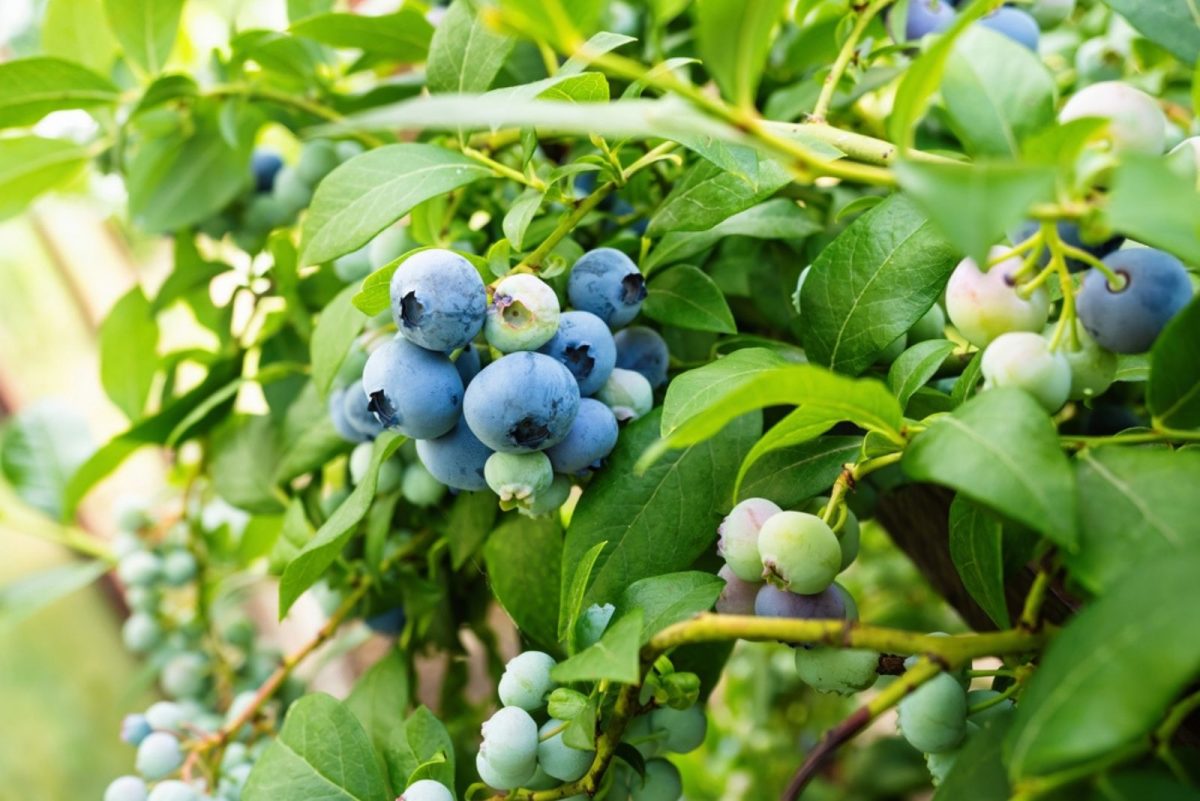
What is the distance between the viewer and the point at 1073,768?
309 mm

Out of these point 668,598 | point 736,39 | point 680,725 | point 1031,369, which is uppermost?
point 736,39

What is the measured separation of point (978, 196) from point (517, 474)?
24 cm

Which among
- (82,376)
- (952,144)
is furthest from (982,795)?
(82,376)

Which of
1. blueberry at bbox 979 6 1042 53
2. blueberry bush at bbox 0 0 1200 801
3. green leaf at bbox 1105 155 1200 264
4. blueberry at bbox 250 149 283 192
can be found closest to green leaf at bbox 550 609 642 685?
blueberry bush at bbox 0 0 1200 801

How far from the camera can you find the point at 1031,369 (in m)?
0.36

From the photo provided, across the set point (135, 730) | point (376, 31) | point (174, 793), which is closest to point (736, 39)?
point (376, 31)

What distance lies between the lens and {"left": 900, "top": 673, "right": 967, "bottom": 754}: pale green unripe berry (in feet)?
1.33

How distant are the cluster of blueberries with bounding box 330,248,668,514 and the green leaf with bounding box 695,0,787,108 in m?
0.14

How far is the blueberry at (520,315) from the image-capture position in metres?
0.42

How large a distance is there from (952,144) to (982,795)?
1.79ft

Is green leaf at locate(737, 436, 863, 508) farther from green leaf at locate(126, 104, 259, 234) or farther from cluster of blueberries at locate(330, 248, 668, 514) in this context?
green leaf at locate(126, 104, 259, 234)

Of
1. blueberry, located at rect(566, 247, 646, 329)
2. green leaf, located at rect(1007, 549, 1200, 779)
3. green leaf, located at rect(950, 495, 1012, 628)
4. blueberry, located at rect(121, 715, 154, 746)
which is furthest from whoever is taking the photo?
blueberry, located at rect(121, 715, 154, 746)

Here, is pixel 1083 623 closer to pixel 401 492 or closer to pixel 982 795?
pixel 982 795

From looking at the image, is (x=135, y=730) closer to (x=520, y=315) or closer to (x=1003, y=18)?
(x=520, y=315)
